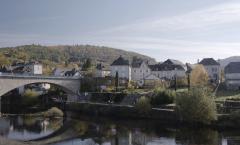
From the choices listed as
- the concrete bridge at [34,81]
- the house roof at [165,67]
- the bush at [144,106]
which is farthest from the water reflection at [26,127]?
the house roof at [165,67]

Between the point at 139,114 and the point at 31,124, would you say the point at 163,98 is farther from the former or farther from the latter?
the point at 31,124

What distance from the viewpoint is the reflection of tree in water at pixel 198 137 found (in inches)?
1795

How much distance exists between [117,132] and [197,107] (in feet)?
38.7

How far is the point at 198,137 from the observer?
4853 cm

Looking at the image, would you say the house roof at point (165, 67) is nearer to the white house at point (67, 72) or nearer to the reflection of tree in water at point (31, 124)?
the white house at point (67, 72)

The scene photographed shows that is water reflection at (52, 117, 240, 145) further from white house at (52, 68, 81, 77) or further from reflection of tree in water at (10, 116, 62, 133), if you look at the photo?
white house at (52, 68, 81, 77)

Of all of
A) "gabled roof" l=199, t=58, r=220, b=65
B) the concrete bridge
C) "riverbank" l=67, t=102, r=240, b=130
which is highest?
"gabled roof" l=199, t=58, r=220, b=65

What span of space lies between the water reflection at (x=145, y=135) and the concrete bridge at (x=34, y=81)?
2242cm

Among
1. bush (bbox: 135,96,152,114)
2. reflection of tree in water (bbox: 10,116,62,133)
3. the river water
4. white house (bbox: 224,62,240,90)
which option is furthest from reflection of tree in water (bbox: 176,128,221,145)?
white house (bbox: 224,62,240,90)

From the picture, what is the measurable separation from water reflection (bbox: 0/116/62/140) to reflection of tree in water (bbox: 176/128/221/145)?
58.5 ft

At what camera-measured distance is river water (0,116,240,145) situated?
47031 mm

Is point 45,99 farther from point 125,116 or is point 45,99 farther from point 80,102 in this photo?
point 125,116

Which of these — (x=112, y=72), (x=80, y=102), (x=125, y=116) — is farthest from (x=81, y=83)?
(x=125, y=116)

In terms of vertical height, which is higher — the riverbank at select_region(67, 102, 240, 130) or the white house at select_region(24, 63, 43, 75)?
the white house at select_region(24, 63, 43, 75)
